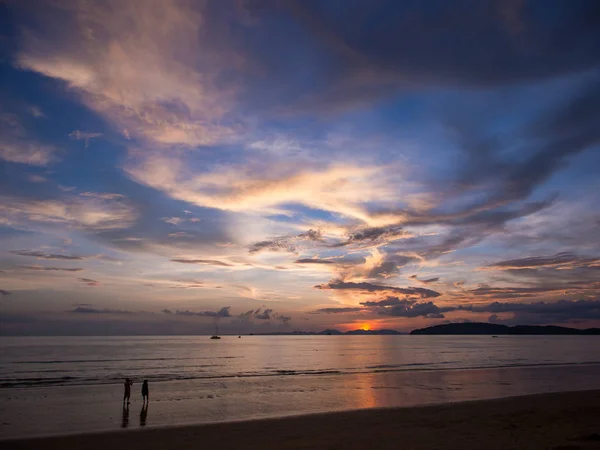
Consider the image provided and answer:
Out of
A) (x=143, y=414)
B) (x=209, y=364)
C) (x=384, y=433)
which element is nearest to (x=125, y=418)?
(x=143, y=414)

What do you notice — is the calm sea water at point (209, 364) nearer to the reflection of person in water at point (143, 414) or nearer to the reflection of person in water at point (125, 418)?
the reflection of person in water at point (125, 418)

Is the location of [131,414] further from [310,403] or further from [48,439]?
[310,403]

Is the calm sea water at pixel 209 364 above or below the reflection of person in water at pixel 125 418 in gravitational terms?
below

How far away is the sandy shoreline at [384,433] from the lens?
17844 mm

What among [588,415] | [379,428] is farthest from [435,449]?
[588,415]

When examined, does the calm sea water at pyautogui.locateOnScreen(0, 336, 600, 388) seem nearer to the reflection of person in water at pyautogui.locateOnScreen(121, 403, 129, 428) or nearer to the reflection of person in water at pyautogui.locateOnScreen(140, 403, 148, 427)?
the reflection of person in water at pyautogui.locateOnScreen(121, 403, 129, 428)

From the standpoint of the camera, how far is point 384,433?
20172mm

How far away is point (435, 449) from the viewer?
16.6 meters

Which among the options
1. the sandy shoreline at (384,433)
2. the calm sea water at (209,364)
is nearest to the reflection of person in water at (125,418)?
the sandy shoreline at (384,433)

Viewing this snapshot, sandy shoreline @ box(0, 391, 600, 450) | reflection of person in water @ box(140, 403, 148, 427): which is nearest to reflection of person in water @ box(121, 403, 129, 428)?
reflection of person in water @ box(140, 403, 148, 427)

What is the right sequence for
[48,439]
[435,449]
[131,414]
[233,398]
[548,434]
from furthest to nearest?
[233,398] → [131,414] → [48,439] → [548,434] → [435,449]

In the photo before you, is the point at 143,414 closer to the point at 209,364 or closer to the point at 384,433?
the point at 384,433

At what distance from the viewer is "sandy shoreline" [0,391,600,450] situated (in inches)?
703

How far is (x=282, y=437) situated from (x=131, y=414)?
12.0m
